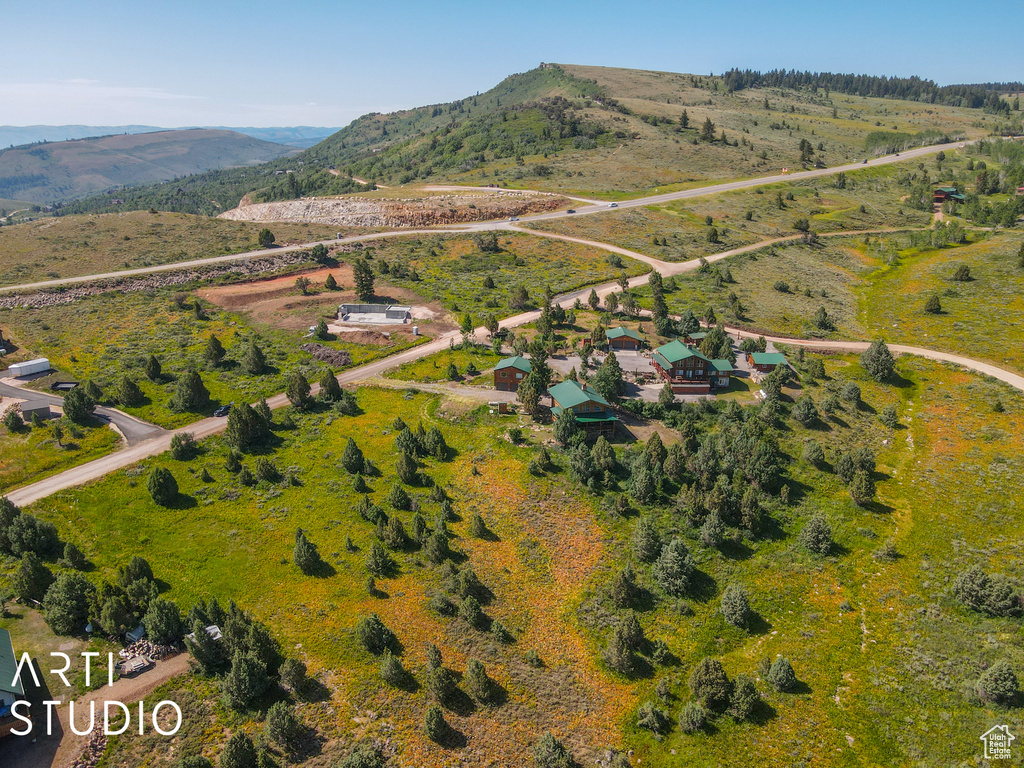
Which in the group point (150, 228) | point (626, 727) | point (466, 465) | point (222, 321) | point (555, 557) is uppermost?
point (150, 228)

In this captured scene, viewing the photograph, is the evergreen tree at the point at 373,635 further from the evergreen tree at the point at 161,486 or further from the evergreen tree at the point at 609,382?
the evergreen tree at the point at 609,382

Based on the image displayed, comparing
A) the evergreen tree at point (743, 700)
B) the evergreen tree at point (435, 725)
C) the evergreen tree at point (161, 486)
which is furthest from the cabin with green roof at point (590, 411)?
the evergreen tree at point (161, 486)

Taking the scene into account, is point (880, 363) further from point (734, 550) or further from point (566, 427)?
point (566, 427)

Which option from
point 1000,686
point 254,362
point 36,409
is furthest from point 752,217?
point 36,409

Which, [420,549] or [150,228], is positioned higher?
[150,228]

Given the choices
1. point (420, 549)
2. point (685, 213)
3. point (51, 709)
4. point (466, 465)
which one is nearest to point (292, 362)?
point (466, 465)

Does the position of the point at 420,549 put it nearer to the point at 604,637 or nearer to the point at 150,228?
the point at 604,637

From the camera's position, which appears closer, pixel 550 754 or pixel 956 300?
pixel 550 754
